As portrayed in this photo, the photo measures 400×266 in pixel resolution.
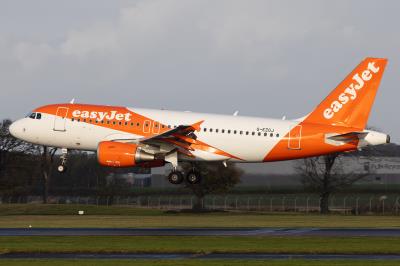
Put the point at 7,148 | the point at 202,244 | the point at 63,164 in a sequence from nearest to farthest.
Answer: the point at 202,244 → the point at 63,164 → the point at 7,148

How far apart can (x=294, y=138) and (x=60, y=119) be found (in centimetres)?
1660

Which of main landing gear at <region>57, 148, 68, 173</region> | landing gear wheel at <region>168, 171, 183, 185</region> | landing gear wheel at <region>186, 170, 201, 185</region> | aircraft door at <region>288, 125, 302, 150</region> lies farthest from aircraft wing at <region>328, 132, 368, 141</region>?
main landing gear at <region>57, 148, 68, 173</region>

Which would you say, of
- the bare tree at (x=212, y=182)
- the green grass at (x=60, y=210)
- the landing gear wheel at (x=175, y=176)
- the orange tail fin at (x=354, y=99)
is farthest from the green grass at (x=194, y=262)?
the bare tree at (x=212, y=182)

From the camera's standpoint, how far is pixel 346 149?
193 feet

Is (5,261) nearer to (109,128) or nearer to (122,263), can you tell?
(122,263)

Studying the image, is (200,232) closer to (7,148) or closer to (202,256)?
(202,256)

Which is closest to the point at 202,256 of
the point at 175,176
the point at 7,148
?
the point at 175,176

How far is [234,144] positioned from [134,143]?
22.9 ft

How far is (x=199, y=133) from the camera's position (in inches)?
2318

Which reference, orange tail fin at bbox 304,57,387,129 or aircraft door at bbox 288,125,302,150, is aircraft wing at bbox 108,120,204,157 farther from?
orange tail fin at bbox 304,57,387,129

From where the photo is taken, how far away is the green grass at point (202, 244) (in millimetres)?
37312

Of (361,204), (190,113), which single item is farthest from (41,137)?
(361,204)

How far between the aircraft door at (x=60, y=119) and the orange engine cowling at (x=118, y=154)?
3529mm

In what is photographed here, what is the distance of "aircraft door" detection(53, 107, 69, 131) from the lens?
2357 inches
